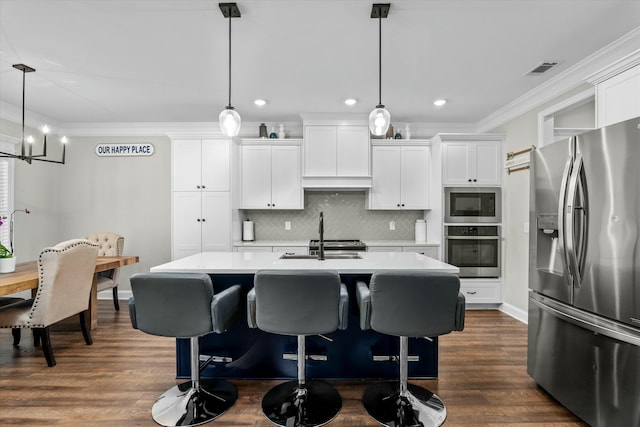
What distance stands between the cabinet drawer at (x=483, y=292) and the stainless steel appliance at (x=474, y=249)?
144 millimetres

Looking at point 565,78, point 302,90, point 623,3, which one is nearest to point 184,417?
point 302,90

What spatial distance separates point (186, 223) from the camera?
181 inches

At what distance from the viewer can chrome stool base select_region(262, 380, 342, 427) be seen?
209 cm

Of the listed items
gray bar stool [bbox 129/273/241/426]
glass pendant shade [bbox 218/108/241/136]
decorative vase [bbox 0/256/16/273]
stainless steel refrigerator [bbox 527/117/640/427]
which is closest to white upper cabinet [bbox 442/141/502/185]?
stainless steel refrigerator [bbox 527/117/640/427]

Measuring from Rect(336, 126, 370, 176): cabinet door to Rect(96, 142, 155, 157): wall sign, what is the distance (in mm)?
2785

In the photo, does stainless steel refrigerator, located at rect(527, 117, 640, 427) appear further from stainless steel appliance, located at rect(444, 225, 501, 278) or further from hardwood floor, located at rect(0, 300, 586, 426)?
stainless steel appliance, located at rect(444, 225, 501, 278)

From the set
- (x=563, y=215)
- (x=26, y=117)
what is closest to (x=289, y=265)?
(x=563, y=215)

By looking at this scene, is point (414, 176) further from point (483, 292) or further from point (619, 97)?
point (619, 97)

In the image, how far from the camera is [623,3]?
86.5 inches

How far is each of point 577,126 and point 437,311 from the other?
3.68 meters

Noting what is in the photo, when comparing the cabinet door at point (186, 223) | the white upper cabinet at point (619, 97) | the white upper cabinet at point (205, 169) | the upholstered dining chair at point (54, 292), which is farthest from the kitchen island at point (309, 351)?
the white upper cabinet at point (205, 169)

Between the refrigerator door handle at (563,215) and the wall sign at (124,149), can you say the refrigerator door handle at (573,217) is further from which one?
the wall sign at (124,149)

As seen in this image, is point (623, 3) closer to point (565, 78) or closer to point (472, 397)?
point (565, 78)

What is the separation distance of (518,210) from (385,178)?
170 centimetres
